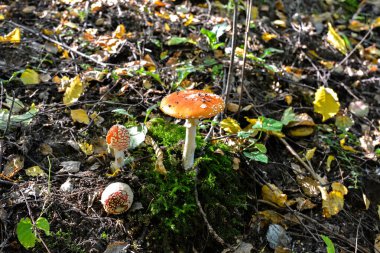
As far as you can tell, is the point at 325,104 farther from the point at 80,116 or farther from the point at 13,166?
the point at 13,166

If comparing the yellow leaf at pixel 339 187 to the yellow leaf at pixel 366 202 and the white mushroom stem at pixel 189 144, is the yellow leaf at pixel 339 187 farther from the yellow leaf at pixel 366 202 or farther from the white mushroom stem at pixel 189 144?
the white mushroom stem at pixel 189 144

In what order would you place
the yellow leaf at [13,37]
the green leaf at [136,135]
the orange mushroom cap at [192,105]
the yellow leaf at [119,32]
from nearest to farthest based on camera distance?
1. the orange mushroom cap at [192,105]
2. the green leaf at [136,135]
3. the yellow leaf at [13,37]
4. the yellow leaf at [119,32]

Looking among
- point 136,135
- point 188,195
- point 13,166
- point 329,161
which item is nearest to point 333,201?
point 329,161

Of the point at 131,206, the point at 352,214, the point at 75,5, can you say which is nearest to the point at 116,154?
the point at 131,206

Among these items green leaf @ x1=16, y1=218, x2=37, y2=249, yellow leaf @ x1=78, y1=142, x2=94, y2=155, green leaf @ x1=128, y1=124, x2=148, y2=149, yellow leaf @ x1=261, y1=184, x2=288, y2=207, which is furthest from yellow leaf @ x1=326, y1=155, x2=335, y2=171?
green leaf @ x1=16, y1=218, x2=37, y2=249

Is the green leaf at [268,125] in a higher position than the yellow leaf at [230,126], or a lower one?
higher

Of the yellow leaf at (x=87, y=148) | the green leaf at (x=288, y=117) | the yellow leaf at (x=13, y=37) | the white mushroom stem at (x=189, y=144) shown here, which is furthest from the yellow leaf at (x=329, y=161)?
the yellow leaf at (x=13, y=37)
